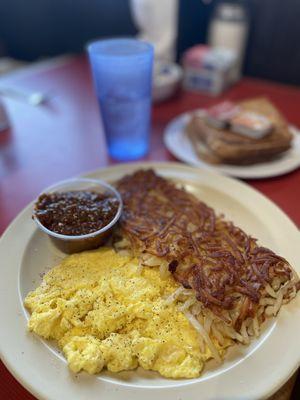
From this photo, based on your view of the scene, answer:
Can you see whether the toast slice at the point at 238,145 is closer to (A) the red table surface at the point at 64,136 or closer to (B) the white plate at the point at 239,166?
(B) the white plate at the point at 239,166

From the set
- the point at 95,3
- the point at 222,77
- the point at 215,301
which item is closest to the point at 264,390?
the point at 215,301

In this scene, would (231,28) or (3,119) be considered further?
(231,28)

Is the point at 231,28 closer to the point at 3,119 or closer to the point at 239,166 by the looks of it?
the point at 239,166

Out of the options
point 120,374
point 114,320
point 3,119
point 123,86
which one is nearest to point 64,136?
point 3,119

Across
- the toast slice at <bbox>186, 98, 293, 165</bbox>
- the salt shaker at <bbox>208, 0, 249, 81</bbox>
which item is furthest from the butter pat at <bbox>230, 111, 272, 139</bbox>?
the salt shaker at <bbox>208, 0, 249, 81</bbox>

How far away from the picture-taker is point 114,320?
1106 millimetres

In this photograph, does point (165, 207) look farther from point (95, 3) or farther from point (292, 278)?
point (95, 3)

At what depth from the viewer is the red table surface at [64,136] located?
1.70 m

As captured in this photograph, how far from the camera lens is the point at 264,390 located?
0.93m

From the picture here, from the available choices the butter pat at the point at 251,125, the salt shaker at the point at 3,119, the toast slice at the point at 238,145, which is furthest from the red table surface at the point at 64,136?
the butter pat at the point at 251,125

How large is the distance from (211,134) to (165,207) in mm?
669

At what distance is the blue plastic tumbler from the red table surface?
0.18m

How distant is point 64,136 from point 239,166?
3.64ft

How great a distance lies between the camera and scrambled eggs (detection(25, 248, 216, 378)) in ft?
3.34
